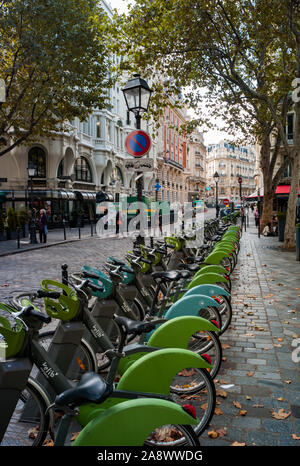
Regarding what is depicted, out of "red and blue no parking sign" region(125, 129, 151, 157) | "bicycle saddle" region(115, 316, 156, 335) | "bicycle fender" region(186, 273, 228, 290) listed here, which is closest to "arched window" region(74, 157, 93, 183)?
"red and blue no parking sign" region(125, 129, 151, 157)

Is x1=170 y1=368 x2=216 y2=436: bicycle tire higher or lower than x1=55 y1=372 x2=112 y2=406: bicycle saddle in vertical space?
lower

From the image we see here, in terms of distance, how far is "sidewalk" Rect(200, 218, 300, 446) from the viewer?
2850 millimetres

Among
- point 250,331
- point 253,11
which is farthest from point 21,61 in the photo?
point 250,331

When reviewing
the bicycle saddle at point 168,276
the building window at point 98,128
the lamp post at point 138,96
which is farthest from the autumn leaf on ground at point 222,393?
the building window at point 98,128

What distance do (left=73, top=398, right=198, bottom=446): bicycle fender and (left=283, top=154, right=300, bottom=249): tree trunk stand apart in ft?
40.7

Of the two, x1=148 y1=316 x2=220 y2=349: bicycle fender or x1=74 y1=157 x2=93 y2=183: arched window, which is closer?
x1=148 y1=316 x2=220 y2=349: bicycle fender

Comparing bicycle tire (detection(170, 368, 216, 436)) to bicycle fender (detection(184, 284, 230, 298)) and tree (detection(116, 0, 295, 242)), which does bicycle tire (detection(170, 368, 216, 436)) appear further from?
tree (detection(116, 0, 295, 242))

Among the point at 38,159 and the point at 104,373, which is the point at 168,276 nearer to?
the point at 104,373

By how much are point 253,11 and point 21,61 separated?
9116 millimetres

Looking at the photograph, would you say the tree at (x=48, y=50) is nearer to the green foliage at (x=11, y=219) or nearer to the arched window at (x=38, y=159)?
the green foliage at (x=11, y=219)

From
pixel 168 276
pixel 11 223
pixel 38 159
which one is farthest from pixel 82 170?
pixel 168 276

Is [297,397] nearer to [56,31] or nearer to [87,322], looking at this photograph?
[87,322]
